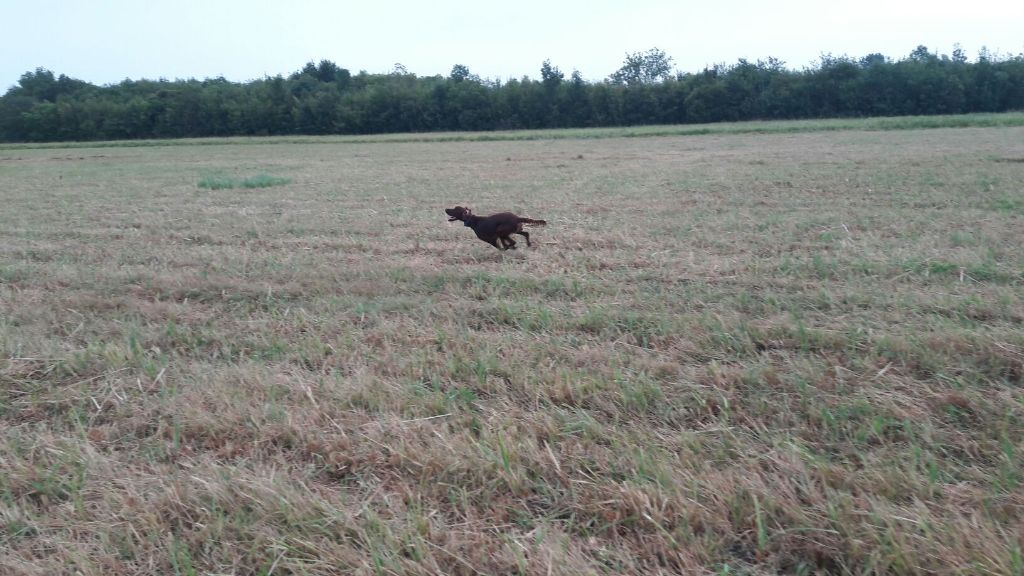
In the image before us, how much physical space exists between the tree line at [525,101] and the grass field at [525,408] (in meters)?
52.3

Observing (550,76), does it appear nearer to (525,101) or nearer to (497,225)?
(525,101)

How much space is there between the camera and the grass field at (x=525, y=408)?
241 cm

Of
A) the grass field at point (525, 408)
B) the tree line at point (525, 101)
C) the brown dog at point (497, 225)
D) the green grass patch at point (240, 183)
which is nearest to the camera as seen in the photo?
the grass field at point (525, 408)

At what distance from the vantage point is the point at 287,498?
8.79 ft

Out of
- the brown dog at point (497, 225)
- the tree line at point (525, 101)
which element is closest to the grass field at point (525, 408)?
the brown dog at point (497, 225)

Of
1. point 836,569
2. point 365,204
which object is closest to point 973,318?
point 836,569

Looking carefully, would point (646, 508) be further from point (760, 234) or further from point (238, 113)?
point (238, 113)

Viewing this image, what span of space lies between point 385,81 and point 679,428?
7407 cm

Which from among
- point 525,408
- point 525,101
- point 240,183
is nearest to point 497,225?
point 525,408

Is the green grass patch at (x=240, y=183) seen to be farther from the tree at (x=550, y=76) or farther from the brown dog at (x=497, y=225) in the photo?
the tree at (x=550, y=76)

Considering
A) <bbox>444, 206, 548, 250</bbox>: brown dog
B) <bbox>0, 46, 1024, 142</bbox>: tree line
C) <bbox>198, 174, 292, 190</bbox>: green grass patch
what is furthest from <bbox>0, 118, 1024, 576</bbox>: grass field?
<bbox>0, 46, 1024, 142</bbox>: tree line

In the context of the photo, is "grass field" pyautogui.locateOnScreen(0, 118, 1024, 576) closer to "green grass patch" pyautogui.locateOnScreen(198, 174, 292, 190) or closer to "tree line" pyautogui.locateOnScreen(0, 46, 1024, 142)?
"green grass patch" pyautogui.locateOnScreen(198, 174, 292, 190)

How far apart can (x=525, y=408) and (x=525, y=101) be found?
60114mm

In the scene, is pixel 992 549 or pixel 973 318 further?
pixel 973 318
